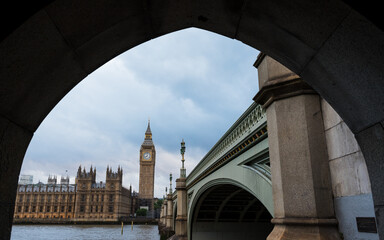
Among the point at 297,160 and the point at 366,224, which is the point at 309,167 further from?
the point at 366,224

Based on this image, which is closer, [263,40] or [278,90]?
[263,40]

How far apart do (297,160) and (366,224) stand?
56.2 inches

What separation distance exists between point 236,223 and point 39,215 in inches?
4700

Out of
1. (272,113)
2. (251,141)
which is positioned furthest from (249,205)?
(272,113)

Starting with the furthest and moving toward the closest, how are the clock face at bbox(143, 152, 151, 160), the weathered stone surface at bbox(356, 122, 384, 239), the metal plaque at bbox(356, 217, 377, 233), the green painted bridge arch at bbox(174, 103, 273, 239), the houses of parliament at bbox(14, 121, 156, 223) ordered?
the clock face at bbox(143, 152, 151, 160)
the houses of parliament at bbox(14, 121, 156, 223)
the green painted bridge arch at bbox(174, 103, 273, 239)
the metal plaque at bbox(356, 217, 377, 233)
the weathered stone surface at bbox(356, 122, 384, 239)

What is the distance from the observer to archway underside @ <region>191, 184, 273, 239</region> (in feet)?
80.0

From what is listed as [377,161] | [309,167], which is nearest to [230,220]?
[309,167]

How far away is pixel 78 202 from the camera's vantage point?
4867 inches

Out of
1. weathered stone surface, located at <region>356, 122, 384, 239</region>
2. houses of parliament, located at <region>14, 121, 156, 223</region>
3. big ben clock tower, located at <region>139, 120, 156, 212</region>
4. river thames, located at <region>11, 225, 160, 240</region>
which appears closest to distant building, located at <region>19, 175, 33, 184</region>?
houses of parliament, located at <region>14, 121, 156, 223</region>

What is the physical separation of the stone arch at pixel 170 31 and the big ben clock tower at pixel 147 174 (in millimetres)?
148342

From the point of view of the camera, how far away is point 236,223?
85.3ft

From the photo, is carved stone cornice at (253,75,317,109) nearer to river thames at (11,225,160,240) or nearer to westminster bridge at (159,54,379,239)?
westminster bridge at (159,54,379,239)

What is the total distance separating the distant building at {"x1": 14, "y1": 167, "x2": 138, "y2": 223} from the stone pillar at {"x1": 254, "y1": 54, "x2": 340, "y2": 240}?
124636 millimetres

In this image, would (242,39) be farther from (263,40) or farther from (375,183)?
(375,183)
